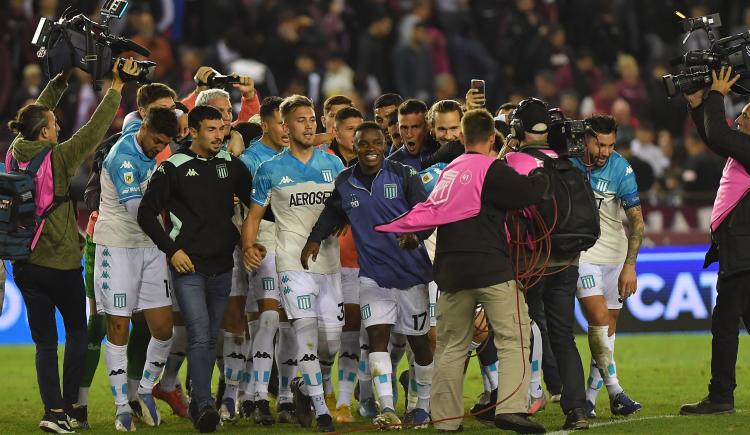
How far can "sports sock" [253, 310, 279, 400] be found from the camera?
10812 millimetres

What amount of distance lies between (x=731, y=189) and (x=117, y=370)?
15.6 ft

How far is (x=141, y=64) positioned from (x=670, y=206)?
9266 mm

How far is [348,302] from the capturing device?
11008mm

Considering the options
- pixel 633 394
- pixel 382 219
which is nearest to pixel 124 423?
pixel 382 219

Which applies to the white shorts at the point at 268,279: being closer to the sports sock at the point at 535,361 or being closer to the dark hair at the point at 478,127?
the sports sock at the point at 535,361

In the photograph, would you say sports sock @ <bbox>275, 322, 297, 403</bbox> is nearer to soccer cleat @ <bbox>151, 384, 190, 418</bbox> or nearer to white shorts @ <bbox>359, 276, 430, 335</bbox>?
soccer cleat @ <bbox>151, 384, 190, 418</bbox>

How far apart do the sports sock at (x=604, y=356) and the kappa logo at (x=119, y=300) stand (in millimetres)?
3590

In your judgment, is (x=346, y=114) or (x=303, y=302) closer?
(x=303, y=302)

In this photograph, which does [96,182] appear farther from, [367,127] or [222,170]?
[367,127]

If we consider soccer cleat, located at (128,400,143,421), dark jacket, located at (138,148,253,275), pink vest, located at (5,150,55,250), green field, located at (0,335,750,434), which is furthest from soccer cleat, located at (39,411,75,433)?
dark jacket, located at (138,148,253,275)

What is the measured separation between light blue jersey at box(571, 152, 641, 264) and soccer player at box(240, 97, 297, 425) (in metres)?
2.42

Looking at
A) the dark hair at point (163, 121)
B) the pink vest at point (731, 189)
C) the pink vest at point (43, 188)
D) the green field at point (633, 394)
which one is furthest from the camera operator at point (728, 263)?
the pink vest at point (43, 188)

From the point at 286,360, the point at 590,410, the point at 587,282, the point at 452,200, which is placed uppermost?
the point at 452,200

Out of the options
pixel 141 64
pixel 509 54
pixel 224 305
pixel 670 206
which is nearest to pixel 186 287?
pixel 224 305
